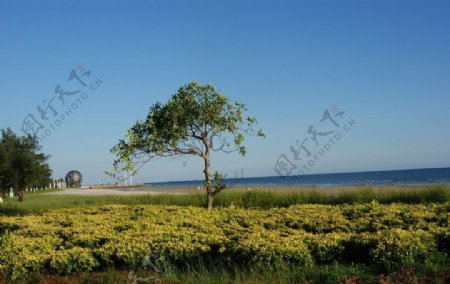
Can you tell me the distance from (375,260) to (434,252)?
96cm

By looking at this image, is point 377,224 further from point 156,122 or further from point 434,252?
point 156,122

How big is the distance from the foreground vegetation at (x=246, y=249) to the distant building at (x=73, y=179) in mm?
111111

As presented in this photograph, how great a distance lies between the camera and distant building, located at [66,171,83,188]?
386 ft

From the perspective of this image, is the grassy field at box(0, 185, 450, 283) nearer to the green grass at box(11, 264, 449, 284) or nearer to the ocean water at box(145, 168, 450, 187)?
the green grass at box(11, 264, 449, 284)

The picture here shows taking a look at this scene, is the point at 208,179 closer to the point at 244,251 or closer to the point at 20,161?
the point at 244,251

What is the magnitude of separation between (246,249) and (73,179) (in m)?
116

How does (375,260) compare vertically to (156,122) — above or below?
below

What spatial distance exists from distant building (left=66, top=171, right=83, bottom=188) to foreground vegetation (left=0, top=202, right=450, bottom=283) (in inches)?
4374

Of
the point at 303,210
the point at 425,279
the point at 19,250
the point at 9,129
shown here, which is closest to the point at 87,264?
the point at 19,250

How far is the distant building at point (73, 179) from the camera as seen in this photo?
118 meters

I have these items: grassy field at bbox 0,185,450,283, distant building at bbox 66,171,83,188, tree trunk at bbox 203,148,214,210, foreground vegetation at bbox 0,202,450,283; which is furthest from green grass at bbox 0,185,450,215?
distant building at bbox 66,171,83,188

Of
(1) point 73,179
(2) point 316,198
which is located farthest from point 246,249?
(1) point 73,179

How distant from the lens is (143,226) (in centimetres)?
1138

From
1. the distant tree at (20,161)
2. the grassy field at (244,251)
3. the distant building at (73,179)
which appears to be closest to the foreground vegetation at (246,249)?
the grassy field at (244,251)
